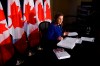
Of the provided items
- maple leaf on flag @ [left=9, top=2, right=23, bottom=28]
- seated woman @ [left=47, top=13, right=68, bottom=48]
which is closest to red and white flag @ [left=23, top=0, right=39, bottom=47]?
maple leaf on flag @ [left=9, top=2, right=23, bottom=28]

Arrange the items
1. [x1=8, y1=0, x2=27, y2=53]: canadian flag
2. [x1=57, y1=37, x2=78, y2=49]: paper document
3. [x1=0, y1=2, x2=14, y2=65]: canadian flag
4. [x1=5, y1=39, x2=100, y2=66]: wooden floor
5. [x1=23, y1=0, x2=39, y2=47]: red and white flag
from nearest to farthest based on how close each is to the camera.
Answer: [x1=5, y1=39, x2=100, y2=66]: wooden floor
[x1=57, y1=37, x2=78, y2=49]: paper document
[x1=0, y1=2, x2=14, y2=65]: canadian flag
[x1=8, y1=0, x2=27, y2=53]: canadian flag
[x1=23, y1=0, x2=39, y2=47]: red and white flag

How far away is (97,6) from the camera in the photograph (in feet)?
Answer: 16.6

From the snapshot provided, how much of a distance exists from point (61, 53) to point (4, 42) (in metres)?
1.28

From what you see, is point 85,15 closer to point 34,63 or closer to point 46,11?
point 46,11

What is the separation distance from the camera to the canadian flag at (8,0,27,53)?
121 inches

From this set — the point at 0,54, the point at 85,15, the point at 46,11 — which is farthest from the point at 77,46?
the point at 85,15

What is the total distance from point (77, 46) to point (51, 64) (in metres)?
0.66

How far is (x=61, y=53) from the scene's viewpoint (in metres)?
2.12

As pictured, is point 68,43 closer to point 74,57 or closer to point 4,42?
point 74,57

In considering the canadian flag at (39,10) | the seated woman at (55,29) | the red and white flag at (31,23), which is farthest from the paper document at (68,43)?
the canadian flag at (39,10)

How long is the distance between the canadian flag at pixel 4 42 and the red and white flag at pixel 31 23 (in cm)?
76

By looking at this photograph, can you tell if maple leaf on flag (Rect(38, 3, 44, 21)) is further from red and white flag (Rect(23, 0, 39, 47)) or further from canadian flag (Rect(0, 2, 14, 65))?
canadian flag (Rect(0, 2, 14, 65))

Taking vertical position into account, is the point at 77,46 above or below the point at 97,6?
below

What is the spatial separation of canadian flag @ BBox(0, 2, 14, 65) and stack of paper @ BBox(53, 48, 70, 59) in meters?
1.13
